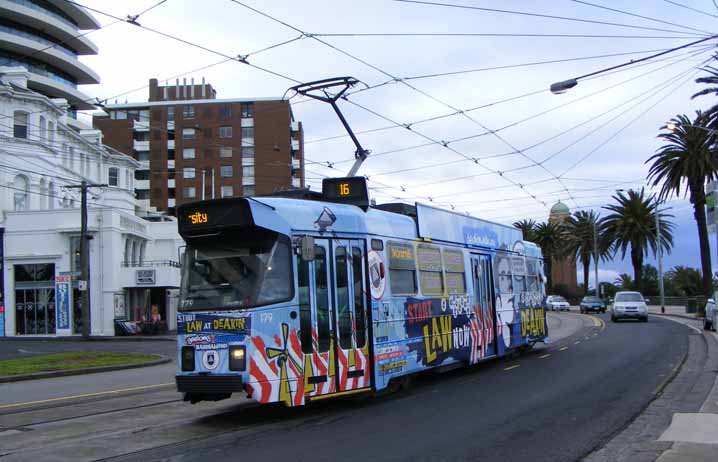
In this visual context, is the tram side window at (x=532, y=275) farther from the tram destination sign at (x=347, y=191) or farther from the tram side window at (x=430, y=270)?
the tram destination sign at (x=347, y=191)

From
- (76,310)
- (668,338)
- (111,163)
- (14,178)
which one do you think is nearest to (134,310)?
(76,310)

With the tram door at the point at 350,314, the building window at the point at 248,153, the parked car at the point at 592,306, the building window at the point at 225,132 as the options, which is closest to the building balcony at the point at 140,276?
the parked car at the point at 592,306

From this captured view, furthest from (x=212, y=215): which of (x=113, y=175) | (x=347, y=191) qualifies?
(x=113, y=175)

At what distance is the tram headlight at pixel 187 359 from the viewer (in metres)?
10.7

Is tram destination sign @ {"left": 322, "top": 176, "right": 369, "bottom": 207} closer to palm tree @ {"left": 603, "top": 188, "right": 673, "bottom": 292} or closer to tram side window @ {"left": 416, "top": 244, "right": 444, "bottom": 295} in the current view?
tram side window @ {"left": 416, "top": 244, "right": 444, "bottom": 295}

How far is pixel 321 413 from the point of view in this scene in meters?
11.7

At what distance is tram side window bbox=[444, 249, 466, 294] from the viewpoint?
15875 mm

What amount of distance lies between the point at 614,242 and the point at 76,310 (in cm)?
4344

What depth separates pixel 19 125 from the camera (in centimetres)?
5122

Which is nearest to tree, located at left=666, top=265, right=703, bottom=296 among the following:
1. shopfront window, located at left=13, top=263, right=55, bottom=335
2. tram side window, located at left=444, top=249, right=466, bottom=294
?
shopfront window, located at left=13, top=263, right=55, bottom=335

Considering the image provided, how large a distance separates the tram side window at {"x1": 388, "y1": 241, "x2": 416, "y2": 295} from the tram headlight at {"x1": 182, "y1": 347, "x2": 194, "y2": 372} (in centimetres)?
392

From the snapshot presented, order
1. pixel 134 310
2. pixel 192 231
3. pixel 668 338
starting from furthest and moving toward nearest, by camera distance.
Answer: pixel 134 310 → pixel 668 338 → pixel 192 231

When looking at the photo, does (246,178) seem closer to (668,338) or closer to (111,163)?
(111,163)

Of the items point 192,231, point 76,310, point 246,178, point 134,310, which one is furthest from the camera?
point 246,178
